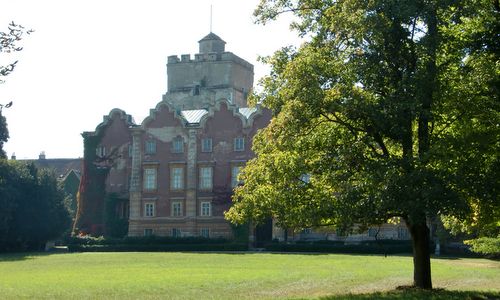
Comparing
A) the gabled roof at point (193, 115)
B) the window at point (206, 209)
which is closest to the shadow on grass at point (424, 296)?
the window at point (206, 209)

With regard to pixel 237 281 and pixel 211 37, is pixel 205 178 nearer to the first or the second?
pixel 211 37

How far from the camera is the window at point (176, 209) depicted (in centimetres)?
6731

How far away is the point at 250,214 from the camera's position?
74.2ft

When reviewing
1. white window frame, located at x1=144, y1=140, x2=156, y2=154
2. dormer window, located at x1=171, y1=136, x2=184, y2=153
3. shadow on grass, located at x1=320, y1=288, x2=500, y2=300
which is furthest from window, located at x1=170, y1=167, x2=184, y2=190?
shadow on grass, located at x1=320, y1=288, x2=500, y2=300

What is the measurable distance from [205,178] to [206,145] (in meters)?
3.09

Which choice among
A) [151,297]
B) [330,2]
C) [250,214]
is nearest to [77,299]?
[151,297]

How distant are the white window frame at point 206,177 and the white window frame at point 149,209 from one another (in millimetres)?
5036

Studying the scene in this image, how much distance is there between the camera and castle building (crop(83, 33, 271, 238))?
65.8 metres

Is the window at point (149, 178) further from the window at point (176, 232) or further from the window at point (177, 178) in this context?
the window at point (176, 232)

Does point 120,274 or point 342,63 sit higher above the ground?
point 342,63

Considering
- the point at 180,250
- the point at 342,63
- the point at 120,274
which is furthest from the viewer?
the point at 180,250

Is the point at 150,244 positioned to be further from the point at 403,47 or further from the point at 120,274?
the point at 403,47

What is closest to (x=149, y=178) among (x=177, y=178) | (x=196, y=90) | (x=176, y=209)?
(x=177, y=178)

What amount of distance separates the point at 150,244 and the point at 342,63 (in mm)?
42749
